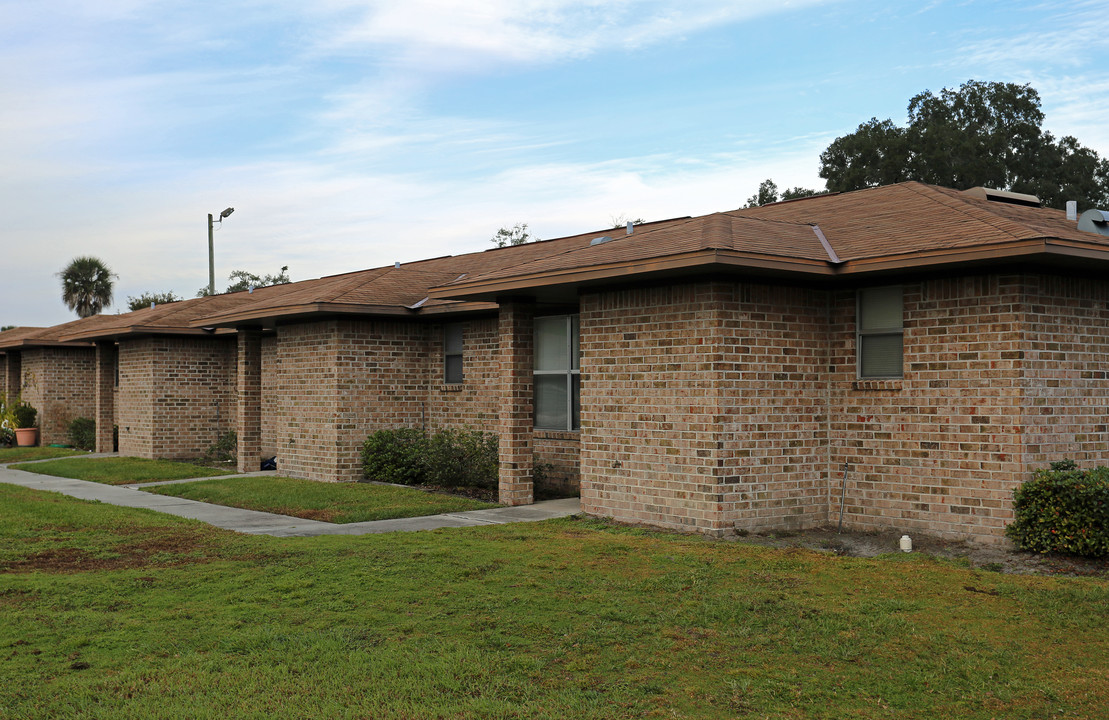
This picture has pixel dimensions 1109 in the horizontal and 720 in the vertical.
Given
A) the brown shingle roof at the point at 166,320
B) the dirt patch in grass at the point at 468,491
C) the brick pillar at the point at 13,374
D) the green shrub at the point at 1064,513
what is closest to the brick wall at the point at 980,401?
the green shrub at the point at 1064,513

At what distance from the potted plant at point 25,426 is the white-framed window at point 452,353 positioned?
18609mm

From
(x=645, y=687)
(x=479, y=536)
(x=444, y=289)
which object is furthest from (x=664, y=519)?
(x=645, y=687)

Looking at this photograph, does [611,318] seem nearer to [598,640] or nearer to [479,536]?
[479,536]

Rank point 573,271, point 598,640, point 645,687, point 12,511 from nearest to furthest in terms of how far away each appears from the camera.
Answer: point 645,687
point 598,640
point 573,271
point 12,511

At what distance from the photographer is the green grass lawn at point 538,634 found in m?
5.79

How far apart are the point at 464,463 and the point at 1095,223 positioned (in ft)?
32.2

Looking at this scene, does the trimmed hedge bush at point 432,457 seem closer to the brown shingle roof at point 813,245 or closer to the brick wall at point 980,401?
the brown shingle roof at point 813,245

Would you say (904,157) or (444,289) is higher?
(904,157)

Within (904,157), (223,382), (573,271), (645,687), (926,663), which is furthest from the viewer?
(904,157)

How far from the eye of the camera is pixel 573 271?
12461 mm

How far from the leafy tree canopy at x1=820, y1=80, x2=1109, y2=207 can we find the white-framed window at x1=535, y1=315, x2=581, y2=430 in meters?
32.7

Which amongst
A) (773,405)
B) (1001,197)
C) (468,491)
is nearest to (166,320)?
(468,491)

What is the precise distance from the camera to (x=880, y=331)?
1186cm

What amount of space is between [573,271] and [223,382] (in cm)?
1540
